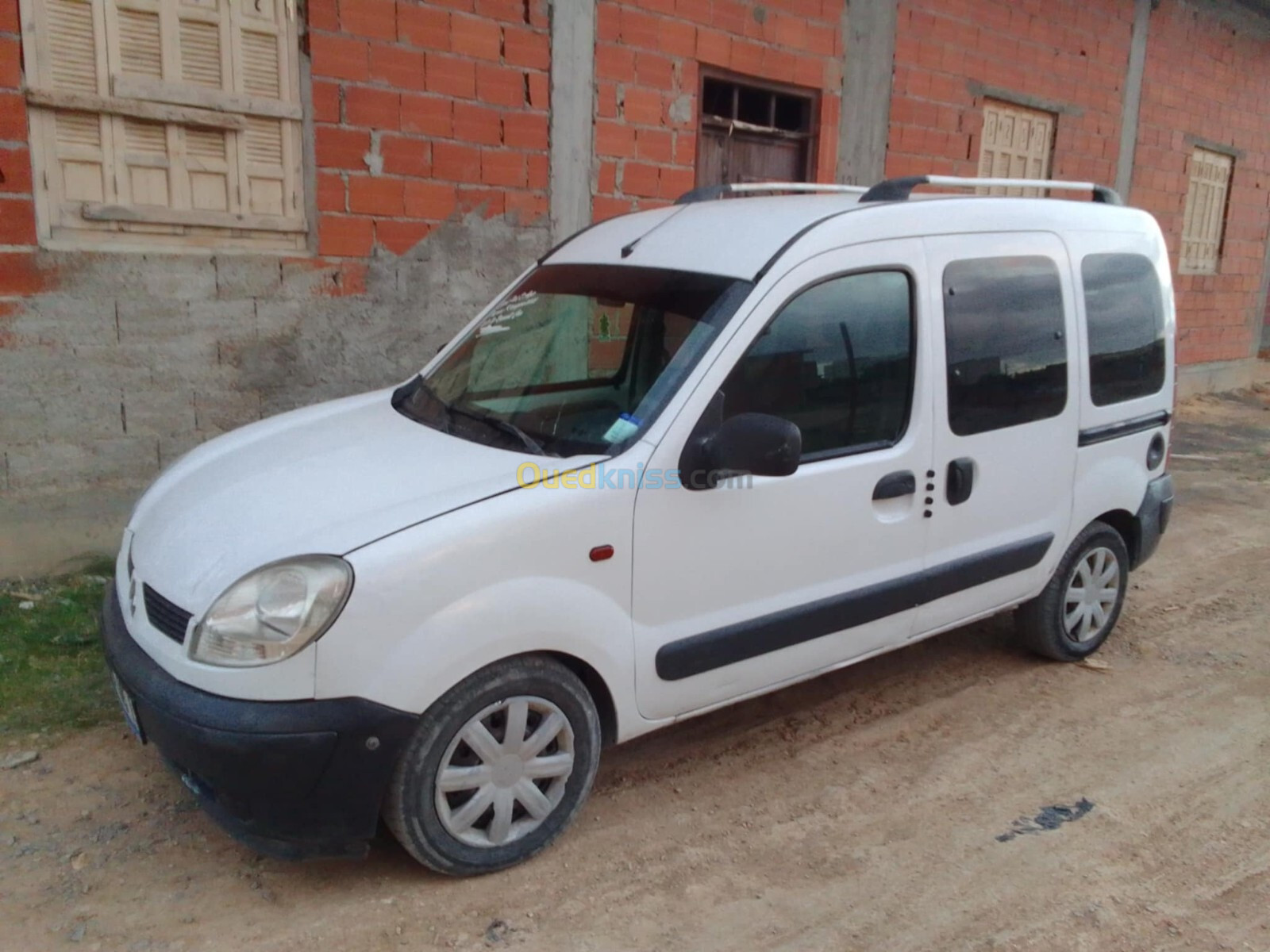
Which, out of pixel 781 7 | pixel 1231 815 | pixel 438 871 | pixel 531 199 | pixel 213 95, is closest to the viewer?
pixel 438 871

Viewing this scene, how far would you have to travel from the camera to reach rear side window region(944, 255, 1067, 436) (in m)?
3.61

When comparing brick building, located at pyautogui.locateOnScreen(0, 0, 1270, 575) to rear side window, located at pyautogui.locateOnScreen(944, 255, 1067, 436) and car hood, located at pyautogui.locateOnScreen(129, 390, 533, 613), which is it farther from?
rear side window, located at pyautogui.locateOnScreen(944, 255, 1067, 436)

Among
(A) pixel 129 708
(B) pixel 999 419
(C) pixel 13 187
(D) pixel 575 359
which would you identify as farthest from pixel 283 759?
(C) pixel 13 187

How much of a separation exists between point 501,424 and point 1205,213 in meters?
13.0

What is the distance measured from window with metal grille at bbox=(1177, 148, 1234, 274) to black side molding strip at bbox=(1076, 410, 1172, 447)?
373 inches

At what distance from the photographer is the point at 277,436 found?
11.4ft

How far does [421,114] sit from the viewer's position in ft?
19.0

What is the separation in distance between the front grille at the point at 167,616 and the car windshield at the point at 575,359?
1001mm

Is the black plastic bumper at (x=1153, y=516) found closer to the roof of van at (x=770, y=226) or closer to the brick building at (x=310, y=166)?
the roof of van at (x=770, y=226)

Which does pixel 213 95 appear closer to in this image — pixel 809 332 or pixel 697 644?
pixel 809 332

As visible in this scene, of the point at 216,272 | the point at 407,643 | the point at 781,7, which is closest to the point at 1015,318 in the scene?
the point at 407,643

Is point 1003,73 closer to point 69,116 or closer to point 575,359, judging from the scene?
point 575,359

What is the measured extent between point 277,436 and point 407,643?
129 cm

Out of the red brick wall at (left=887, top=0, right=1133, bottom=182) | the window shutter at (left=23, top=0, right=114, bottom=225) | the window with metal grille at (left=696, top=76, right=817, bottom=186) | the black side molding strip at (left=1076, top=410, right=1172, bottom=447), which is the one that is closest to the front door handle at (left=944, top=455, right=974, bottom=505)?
the black side molding strip at (left=1076, top=410, right=1172, bottom=447)
